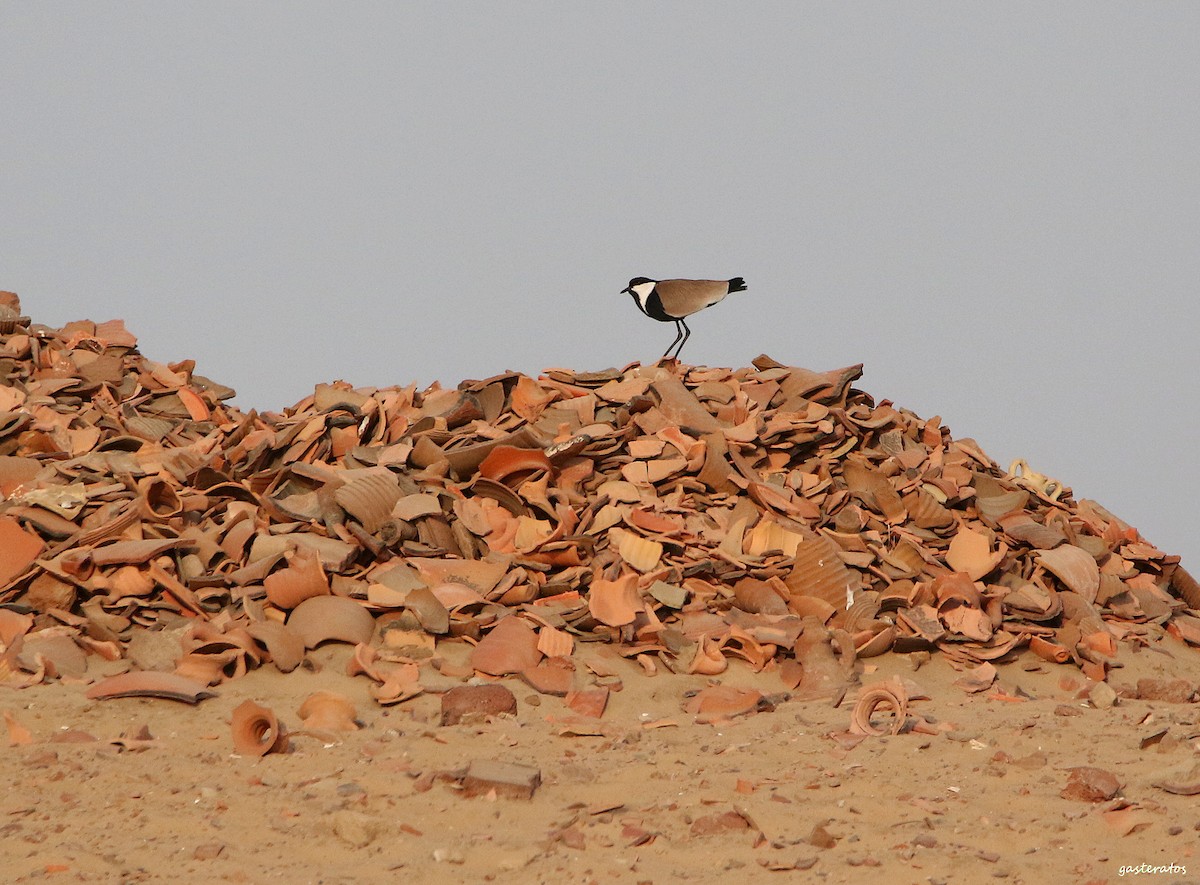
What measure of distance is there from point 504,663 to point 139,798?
206cm

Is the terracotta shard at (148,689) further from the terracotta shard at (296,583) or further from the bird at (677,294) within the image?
the bird at (677,294)

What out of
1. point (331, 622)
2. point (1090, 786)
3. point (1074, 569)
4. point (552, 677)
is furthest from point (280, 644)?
point (1074, 569)

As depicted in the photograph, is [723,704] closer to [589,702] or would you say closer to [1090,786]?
[589,702]

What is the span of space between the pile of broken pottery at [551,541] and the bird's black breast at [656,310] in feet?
1.50

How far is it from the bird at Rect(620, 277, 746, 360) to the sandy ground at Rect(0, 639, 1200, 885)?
3.38 m

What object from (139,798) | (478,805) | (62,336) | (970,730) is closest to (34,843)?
(139,798)

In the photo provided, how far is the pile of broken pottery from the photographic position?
20.7 ft

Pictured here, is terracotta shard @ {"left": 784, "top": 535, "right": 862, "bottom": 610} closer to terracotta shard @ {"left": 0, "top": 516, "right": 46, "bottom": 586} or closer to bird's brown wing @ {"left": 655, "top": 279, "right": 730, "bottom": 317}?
bird's brown wing @ {"left": 655, "top": 279, "right": 730, "bottom": 317}

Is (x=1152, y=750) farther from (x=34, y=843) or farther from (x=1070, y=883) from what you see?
(x=34, y=843)

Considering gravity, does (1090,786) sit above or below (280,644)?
below

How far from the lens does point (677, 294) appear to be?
338 inches

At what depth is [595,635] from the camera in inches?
254

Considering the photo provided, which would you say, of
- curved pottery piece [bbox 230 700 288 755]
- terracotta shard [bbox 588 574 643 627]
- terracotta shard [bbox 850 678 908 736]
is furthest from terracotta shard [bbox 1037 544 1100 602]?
curved pottery piece [bbox 230 700 288 755]

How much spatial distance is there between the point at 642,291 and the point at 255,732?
463cm
